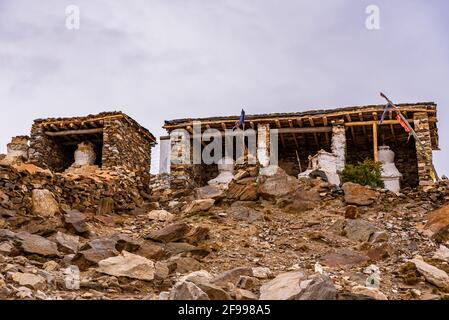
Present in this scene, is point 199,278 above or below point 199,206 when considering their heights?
below

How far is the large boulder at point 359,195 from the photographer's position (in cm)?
1322

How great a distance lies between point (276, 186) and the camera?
14117mm

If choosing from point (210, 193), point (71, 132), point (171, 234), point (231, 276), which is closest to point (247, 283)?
point (231, 276)

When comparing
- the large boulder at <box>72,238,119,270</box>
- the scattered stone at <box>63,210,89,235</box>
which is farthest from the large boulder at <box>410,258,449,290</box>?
the scattered stone at <box>63,210,89,235</box>

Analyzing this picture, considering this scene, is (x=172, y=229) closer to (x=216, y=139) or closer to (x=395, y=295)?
(x=395, y=295)

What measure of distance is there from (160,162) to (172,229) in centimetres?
1052

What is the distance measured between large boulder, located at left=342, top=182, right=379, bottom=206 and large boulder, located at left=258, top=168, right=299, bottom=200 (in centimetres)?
135

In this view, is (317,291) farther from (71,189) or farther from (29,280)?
(71,189)

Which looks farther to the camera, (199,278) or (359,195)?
(359,195)

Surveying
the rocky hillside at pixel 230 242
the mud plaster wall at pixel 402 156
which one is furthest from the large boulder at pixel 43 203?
the mud plaster wall at pixel 402 156

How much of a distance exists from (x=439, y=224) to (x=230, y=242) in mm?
4480

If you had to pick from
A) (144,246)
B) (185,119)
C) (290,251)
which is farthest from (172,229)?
(185,119)
